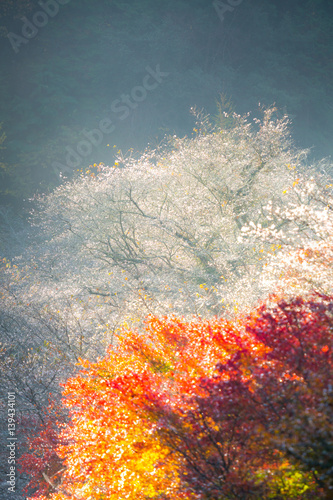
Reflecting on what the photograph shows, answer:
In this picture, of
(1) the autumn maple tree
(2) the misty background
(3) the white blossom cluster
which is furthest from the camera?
(2) the misty background

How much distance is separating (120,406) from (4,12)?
62242 millimetres

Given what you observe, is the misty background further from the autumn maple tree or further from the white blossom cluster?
the autumn maple tree

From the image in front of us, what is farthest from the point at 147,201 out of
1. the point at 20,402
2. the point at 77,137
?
the point at 77,137

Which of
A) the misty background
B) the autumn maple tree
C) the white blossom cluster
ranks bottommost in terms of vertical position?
the autumn maple tree

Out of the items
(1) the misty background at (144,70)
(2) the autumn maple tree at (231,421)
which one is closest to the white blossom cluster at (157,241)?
(2) the autumn maple tree at (231,421)

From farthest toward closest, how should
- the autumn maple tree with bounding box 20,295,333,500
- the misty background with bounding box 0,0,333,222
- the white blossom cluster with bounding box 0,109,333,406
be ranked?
the misty background with bounding box 0,0,333,222
the white blossom cluster with bounding box 0,109,333,406
the autumn maple tree with bounding box 20,295,333,500

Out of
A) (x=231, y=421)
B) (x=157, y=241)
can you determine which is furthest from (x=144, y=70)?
(x=231, y=421)

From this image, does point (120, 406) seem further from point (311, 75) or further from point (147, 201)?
point (311, 75)

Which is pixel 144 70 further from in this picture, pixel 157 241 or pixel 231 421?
pixel 231 421

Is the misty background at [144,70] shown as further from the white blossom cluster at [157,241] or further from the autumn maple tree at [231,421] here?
the autumn maple tree at [231,421]

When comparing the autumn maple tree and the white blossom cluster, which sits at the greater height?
the white blossom cluster

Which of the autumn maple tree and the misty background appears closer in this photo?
the autumn maple tree

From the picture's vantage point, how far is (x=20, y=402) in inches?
559

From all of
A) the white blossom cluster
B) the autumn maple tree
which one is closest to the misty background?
the white blossom cluster
